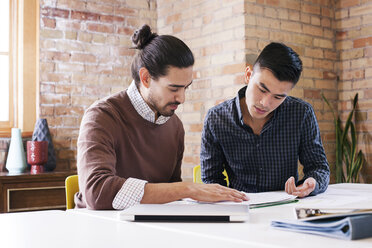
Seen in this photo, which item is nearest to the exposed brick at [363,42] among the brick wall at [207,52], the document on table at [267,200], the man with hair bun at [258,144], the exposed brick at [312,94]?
the exposed brick at [312,94]

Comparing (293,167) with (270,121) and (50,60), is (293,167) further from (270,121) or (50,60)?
(50,60)

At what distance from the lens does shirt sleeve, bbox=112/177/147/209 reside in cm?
154

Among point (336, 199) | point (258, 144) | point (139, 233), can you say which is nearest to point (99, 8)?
point (258, 144)

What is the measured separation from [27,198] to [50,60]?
3.62ft

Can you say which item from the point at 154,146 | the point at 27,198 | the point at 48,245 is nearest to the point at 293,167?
the point at 154,146

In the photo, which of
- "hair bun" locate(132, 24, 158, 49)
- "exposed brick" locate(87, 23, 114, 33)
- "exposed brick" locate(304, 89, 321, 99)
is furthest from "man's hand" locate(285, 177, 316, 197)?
"exposed brick" locate(87, 23, 114, 33)

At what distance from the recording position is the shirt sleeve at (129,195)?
5.07 ft

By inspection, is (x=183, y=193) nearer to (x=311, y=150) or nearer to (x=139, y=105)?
(x=139, y=105)

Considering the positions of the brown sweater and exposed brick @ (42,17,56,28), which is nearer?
the brown sweater

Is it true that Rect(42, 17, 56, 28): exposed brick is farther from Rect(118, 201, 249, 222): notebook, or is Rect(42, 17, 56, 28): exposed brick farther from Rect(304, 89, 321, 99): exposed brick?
Rect(118, 201, 249, 222): notebook

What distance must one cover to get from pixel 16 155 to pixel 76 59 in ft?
2.93

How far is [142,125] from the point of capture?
2.02 meters

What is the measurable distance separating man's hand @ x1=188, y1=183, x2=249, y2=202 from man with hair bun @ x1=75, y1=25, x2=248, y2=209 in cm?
4

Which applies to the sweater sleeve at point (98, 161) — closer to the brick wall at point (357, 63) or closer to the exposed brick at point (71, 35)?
the exposed brick at point (71, 35)
